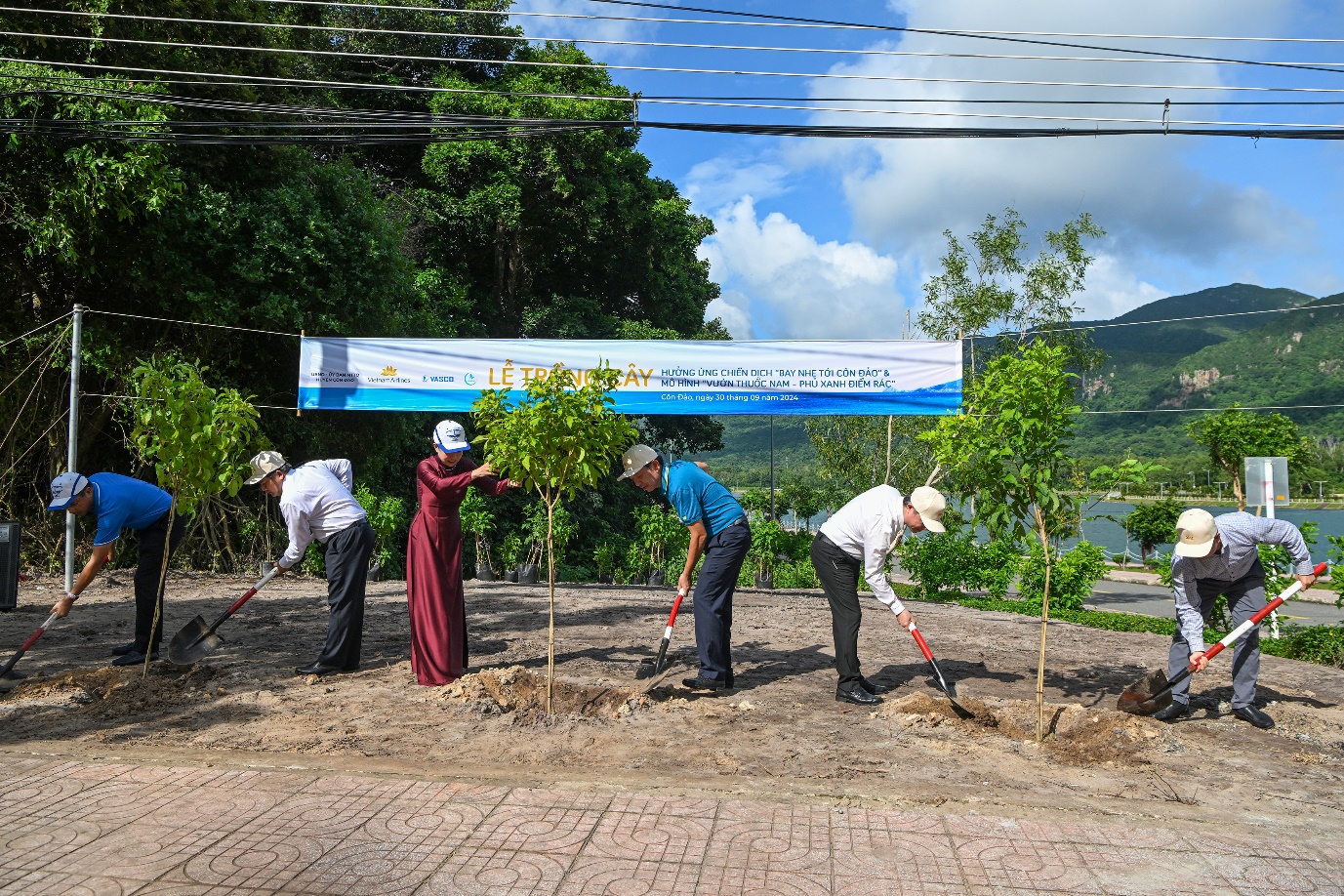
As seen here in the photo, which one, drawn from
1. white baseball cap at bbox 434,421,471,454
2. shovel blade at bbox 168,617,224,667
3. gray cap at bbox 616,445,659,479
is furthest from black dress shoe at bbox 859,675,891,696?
shovel blade at bbox 168,617,224,667

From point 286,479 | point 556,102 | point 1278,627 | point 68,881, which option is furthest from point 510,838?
point 556,102

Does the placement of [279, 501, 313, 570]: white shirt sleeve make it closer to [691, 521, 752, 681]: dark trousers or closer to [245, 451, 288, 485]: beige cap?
[245, 451, 288, 485]: beige cap

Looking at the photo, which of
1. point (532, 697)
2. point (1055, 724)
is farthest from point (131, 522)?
point (1055, 724)

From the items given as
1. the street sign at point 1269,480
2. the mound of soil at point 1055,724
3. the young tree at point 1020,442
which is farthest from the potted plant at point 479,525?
the street sign at point 1269,480

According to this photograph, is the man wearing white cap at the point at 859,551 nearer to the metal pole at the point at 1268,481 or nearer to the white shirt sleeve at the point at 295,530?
the white shirt sleeve at the point at 295,530

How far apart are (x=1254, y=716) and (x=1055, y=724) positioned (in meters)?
1.52

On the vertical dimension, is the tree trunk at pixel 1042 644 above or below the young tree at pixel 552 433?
below

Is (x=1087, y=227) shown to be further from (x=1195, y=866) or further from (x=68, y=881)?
(x=68, y=881)

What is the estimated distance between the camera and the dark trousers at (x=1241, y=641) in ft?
21.0

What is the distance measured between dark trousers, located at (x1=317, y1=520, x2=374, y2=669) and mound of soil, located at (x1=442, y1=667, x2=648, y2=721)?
3.60ft

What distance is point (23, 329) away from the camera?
13.7 meters

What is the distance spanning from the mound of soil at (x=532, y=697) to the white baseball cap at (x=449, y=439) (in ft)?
5.60

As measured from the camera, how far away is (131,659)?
7.47 m

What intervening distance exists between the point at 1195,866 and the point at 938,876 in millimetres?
1127
